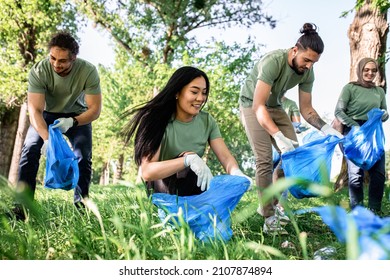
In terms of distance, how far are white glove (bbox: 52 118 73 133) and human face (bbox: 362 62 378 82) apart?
7.52 feet

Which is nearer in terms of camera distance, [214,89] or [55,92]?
[55,92]

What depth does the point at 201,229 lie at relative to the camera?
2.18 metres

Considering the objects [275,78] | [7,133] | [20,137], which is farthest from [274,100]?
[7,133]

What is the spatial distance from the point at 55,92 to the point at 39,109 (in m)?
0.17

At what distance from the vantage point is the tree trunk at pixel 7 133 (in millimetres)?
10305

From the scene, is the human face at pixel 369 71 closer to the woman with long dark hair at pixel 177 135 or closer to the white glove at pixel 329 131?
the white glove at pixel 329 131

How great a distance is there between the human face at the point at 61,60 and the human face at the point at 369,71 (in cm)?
224

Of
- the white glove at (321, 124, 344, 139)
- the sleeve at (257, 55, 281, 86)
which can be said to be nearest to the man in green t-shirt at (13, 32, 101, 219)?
the sleeve at (257, 55, 281, 86)

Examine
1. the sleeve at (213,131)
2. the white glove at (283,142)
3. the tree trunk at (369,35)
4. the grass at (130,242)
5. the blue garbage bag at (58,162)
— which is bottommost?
the grass at (130,242)

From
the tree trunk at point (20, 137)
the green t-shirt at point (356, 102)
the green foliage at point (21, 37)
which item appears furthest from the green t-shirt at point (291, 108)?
the tree trunk at point (20, 137)

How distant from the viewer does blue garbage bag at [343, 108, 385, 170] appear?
380cm

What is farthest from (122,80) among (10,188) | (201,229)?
(10,188)
